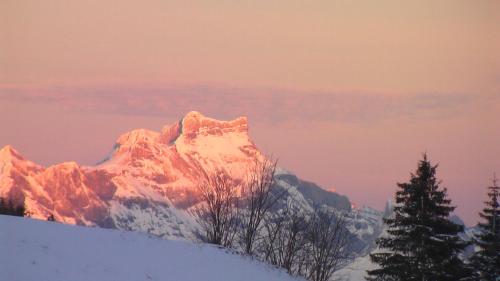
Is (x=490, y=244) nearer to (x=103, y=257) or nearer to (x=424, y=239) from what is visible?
(x=424, y=239)

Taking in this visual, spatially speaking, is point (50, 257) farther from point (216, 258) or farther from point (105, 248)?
point (216, 258)

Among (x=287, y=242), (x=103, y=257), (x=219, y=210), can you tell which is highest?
(x=219, y=210)

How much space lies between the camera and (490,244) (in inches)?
1774

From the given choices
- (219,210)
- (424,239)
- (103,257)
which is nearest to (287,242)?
(219,210)

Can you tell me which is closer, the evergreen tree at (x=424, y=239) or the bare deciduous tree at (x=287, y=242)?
the evergreen tree at (x=424, y=239)

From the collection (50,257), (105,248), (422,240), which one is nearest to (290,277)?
(422,240)

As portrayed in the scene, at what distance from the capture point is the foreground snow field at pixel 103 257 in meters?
21.9

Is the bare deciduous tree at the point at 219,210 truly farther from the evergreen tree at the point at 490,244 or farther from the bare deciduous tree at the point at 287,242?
the evergreen tree at the point at 490,244

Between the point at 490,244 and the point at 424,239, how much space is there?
1003 cm

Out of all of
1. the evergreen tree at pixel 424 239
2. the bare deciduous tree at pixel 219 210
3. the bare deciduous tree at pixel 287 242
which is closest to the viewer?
the evergreen tree at pixel 424 239

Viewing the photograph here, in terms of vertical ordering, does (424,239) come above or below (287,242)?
above

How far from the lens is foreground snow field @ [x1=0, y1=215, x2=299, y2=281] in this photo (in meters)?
21.9

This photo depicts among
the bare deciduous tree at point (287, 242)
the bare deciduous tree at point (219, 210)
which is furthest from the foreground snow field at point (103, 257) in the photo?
the bare deciduous tree at point (287, 242)

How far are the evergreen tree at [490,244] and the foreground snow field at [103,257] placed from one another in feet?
56.3
